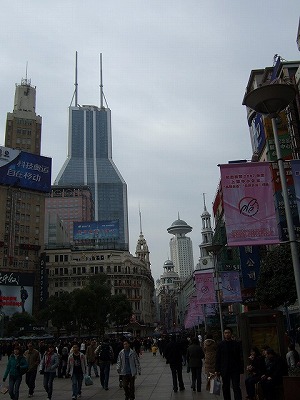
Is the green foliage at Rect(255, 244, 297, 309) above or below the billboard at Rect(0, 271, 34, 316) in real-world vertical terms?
below

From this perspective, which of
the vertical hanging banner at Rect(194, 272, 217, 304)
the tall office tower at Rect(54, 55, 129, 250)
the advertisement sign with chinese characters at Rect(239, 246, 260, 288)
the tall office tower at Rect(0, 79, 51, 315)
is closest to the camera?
the vertical hanging banner at Rect(194, 272, 217, 304)

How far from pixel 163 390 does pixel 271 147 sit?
2929cm

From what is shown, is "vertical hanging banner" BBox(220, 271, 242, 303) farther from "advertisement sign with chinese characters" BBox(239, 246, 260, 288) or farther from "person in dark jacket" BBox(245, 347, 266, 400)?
"person in dark jacket" BBox(245, 347, 266, 400)

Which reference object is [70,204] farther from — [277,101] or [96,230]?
[277,101]

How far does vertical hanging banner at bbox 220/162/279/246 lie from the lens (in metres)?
11.7

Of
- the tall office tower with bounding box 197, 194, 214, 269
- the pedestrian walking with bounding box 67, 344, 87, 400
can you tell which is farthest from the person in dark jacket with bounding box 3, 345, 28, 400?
the tall office tower with bounding box 197, 194, 214, 269

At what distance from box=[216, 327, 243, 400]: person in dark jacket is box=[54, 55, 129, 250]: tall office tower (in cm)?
15731

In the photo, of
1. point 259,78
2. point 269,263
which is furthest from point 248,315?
point 259,78

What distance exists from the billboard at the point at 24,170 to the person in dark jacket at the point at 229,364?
8351cm

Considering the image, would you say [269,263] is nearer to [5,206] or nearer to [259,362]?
[259,362]

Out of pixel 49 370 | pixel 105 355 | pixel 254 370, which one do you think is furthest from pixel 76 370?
pixel 254 370

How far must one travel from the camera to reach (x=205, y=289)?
29.8 m

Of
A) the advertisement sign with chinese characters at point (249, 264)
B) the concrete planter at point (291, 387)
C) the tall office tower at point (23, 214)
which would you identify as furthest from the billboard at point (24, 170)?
the concrete planter at point (291, 387)

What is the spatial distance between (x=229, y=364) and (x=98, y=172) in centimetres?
17543
